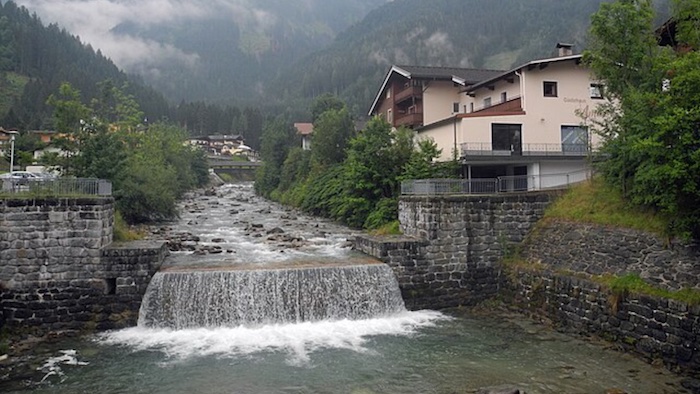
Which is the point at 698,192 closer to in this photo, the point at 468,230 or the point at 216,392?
the point at 468,230

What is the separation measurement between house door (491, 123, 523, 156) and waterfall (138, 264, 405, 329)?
15.5 m

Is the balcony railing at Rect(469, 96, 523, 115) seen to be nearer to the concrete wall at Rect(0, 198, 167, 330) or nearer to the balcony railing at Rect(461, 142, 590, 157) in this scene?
the balcony railing at Rect(461, 142, 590, 157)

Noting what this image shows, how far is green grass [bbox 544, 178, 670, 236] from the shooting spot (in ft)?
58.2

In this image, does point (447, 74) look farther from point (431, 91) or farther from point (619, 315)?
point (619, 315)

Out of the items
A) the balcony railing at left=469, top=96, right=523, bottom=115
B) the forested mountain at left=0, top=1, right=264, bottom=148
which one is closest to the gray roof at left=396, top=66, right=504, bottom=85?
the balcony railing at left=469, top=96, right=523, bottom=115

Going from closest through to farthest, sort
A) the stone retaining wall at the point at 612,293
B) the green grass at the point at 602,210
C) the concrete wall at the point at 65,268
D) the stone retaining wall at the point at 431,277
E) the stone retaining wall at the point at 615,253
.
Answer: the stone retaining wall at the point at 612,293, the stone retaining wall at the point at 615,253, the green grass at the point at 602,210, the concrete wall at the point at 65,268, the stone retaining wall at the point at 431,277

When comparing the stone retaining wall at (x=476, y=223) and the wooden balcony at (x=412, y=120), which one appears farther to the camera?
the wooden balcony at (x=412, y=120)

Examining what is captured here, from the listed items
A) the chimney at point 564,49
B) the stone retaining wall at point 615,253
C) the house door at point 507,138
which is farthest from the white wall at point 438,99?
the stone retaining wall at point 615,253

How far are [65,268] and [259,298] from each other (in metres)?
7.32

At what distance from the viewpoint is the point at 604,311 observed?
1733 cm

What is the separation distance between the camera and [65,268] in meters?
19.1

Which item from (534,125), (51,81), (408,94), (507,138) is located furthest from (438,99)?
(51,81)

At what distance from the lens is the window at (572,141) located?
33.5 m

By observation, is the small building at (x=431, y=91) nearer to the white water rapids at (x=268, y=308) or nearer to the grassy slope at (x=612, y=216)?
the grassy slope at (x=612, y=216)
